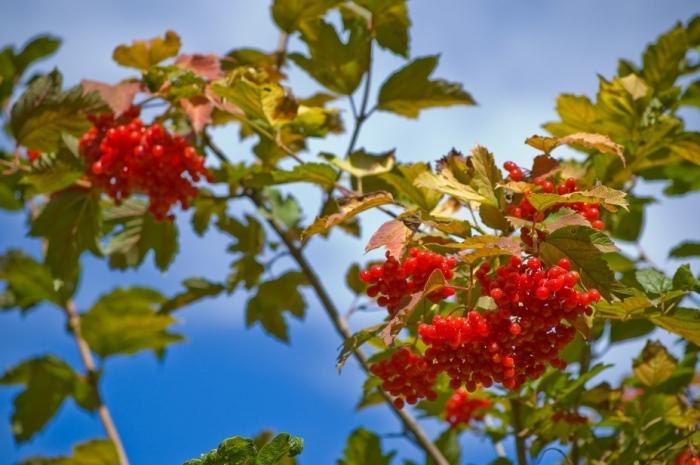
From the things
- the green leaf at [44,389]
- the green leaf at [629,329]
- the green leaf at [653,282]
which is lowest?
the green leaf at [653,282]

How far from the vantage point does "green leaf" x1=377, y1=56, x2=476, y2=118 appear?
350cm

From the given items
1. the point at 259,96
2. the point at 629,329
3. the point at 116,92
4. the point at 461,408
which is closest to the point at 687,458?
the point at 629,329

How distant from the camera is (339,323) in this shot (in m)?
3.53

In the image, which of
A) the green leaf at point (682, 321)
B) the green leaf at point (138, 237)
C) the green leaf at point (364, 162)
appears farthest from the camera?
the green leaf at point (138, 237)

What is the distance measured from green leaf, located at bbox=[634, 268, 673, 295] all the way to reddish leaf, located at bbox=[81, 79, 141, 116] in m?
2.09

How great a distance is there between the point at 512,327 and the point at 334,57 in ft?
6.15

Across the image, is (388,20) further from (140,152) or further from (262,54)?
(140,152)

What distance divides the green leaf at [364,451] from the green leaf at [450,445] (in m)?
0.33

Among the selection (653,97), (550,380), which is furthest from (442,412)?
(653,97)

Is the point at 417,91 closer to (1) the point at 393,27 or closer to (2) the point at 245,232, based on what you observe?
(1) the point at 393,27

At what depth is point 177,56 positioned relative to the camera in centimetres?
354

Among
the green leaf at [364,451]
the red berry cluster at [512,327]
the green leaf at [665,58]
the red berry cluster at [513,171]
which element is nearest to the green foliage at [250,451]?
the red berry cluster at [512,327]

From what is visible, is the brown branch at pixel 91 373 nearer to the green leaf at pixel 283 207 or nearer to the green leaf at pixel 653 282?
the green leaf at pixel 283 207

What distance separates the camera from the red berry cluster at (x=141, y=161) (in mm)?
3184
